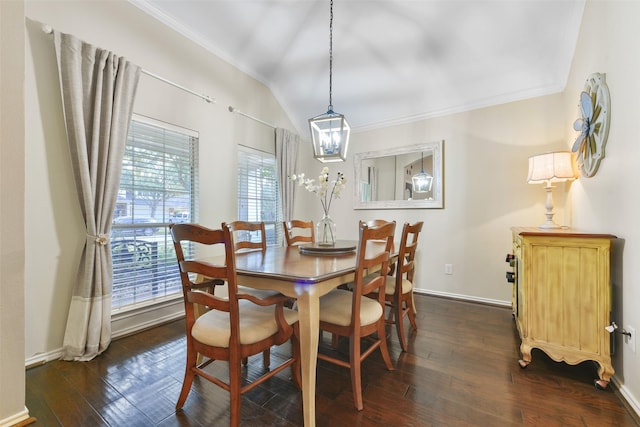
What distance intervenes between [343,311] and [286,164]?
2884 millimetres

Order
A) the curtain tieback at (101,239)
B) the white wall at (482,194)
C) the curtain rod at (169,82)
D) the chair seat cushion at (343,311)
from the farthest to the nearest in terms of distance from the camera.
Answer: the white wall at (482,194) < the curtain tieback at (101,239) < the curtain rod at (169,82) < the chair seat cushion at (343,311)

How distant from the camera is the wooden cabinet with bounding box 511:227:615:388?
1649 mm

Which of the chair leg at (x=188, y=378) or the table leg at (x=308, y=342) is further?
the chair leg at (x=188, y=378)

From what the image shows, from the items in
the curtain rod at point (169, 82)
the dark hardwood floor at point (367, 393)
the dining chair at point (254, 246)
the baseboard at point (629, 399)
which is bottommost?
the dark hardwood floor at point (367, 393)

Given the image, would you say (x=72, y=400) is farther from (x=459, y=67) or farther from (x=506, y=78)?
(x=506, y=78)

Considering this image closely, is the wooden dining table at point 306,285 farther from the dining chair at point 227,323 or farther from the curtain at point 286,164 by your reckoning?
the curtain at point 286,164

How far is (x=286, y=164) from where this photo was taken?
4.11m

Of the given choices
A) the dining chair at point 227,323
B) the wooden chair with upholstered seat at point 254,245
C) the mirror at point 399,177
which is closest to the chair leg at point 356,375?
the dining chair at point 227,323

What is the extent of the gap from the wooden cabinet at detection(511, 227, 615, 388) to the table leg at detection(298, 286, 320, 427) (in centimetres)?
152

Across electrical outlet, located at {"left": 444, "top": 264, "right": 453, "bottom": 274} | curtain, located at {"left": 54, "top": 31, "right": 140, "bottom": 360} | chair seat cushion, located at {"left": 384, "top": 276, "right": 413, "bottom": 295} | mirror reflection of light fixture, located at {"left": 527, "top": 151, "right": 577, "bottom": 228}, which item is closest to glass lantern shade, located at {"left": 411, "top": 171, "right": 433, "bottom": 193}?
electrical outlet, located at {"left": 444, "top": 264, "right": 453, "bottom": 274}

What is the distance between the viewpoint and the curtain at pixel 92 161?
6.49 ft

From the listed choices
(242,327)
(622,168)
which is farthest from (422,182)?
(242,327)

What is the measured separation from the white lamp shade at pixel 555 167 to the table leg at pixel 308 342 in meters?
2.44

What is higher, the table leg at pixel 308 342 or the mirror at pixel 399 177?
the mirror at pixel 399 177
